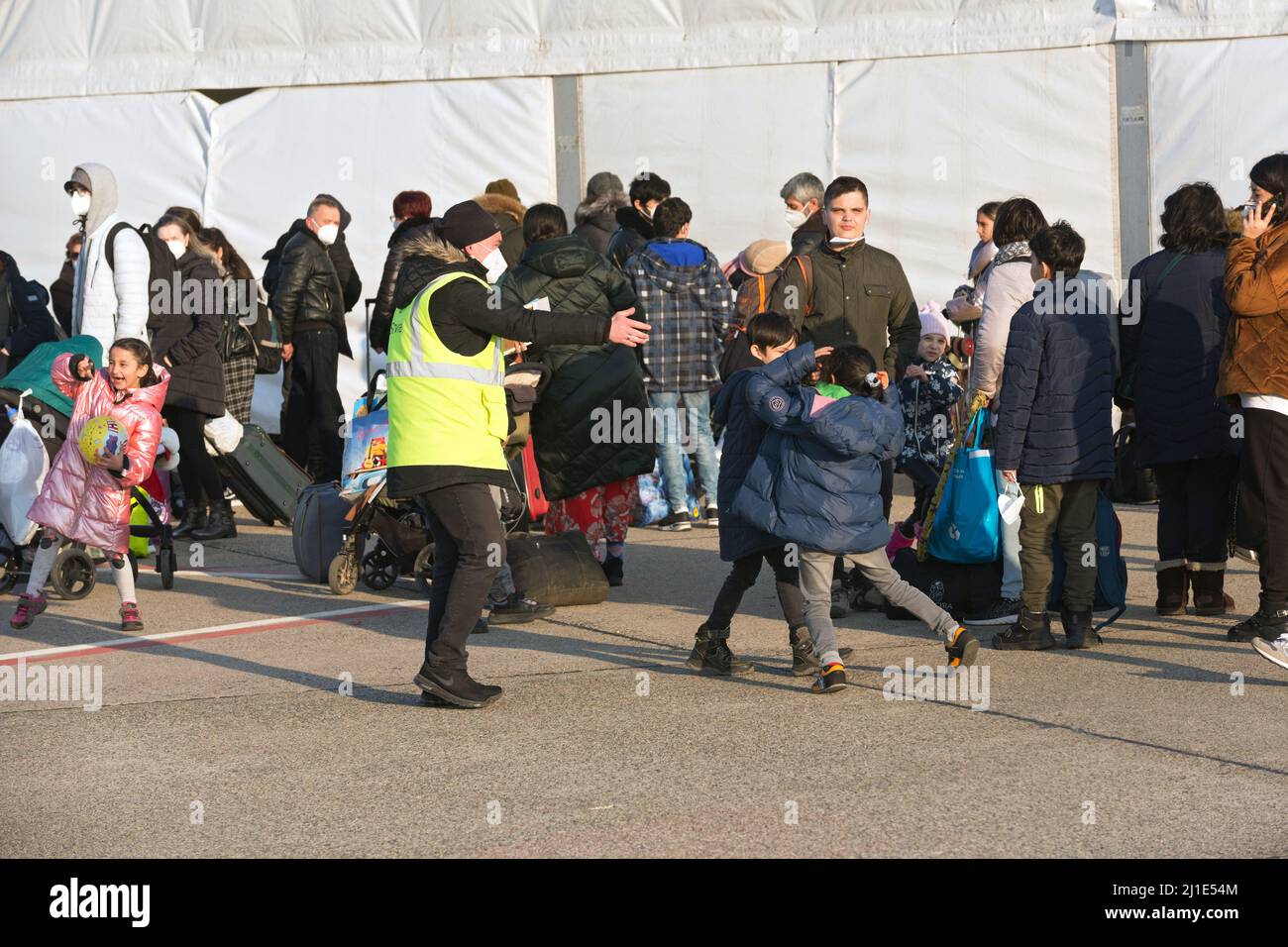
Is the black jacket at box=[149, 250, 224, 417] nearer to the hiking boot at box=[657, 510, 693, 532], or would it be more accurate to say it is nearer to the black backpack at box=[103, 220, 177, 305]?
the black backpack at box=[103, 220, 177, 305]

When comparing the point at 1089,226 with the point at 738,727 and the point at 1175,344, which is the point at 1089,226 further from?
the point at 738,727

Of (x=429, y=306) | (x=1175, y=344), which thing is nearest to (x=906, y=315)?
(x=1175, y=344)

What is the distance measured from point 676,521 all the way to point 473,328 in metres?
5.35

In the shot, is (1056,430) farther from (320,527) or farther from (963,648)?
(320,527)

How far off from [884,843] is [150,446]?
497 centimetres

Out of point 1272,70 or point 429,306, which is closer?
point 429,306

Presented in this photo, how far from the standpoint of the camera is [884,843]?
516cm

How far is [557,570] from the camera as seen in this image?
9.18m

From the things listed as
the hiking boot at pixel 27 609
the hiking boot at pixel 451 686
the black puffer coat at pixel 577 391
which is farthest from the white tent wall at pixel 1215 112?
the hiking boot at pixel 27 609

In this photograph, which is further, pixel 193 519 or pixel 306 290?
pixel 306 290

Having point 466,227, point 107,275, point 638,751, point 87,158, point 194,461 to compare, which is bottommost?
point 638,751

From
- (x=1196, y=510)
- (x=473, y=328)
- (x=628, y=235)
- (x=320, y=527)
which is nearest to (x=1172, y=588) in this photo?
(x=1196, y=510)

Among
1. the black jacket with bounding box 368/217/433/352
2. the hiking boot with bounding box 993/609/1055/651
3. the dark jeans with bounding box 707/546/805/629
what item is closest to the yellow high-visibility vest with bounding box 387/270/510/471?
the dark jeans with bounding box 707/546/805/629

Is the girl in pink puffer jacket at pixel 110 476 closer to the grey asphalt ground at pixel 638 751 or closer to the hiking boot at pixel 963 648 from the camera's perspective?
the grey asphalt ground at pixel 638 751
